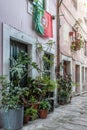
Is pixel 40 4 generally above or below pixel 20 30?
above

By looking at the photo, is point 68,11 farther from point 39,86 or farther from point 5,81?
point 5,81

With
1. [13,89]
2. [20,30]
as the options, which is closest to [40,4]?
[20,30]

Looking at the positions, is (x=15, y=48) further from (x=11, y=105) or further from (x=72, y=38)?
(x=72, y=38)

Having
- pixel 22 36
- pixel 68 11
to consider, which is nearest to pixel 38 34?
pixel 22 36

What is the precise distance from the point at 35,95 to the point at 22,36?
168 cm

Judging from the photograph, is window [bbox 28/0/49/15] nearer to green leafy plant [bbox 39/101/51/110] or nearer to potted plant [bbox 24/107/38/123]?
green leafy plant [bbox 39/101/51/110]

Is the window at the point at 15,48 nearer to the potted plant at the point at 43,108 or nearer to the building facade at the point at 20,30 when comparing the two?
the building facade at the point at 20,30

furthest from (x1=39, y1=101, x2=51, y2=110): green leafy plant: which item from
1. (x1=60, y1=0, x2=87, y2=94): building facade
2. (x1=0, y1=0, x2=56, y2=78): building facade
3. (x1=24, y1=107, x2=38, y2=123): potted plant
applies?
(x1=60, y1=0, x2=87, y2=94): building facade

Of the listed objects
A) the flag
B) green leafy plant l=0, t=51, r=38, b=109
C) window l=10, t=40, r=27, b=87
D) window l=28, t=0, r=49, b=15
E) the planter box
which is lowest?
the planter box

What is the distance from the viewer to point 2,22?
6316 millimetres

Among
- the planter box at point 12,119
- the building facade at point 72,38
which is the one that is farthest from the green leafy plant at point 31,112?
the building facade at point 72,38

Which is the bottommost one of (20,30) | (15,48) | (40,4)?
(15,48)

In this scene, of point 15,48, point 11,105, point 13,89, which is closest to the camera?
point 11,105

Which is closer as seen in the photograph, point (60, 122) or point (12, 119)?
point (12, 119)
